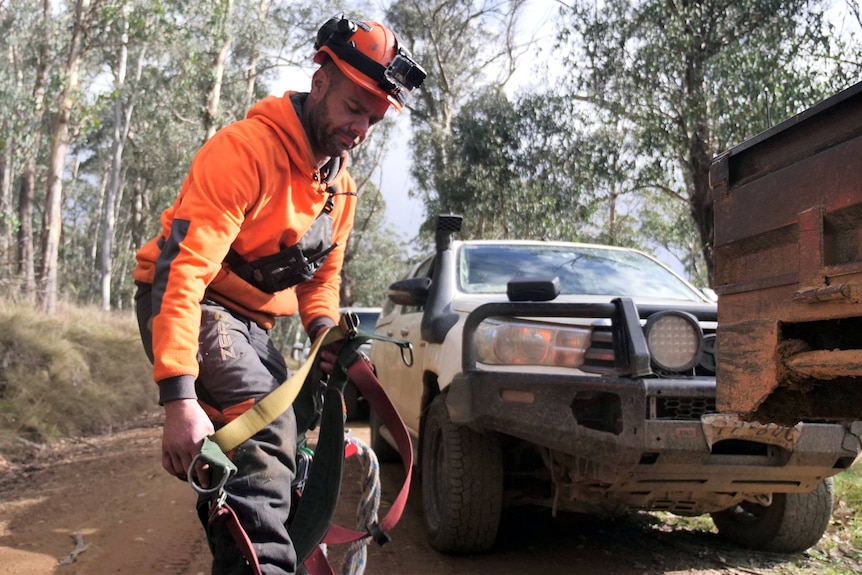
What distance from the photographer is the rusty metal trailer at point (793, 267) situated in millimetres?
1727

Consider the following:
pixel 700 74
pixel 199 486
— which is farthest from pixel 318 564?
pixel 700 74

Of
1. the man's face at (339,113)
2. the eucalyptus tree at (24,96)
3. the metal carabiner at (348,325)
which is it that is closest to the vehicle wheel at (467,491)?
the metal carabiner at (348,325)

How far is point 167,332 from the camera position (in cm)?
185

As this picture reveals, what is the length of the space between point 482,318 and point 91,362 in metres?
8.74

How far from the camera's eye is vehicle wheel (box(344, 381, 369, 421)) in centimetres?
843

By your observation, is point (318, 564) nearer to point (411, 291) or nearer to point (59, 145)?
point (411, 291)

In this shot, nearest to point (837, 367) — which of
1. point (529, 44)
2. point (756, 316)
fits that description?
point (756, 316)

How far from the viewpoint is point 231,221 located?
2.04 metres

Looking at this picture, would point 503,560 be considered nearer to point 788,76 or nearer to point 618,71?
point 788,76

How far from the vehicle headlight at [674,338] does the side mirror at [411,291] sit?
144 cm

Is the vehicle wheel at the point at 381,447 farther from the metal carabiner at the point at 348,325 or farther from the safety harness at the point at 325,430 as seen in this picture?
the metal carabiner at the point at 348,325

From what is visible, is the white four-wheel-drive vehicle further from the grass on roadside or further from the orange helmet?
the grass on roadside

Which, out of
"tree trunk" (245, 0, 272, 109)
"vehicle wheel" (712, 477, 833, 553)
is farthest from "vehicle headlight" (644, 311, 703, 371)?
"tree trunk" (245, 0, 272, 109)

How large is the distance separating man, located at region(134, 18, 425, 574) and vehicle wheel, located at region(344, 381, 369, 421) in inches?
233
